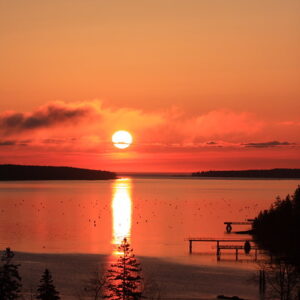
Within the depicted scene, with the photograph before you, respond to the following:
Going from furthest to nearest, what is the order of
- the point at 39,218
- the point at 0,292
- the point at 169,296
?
the point at 39,218 → the point at 169,296 → the point at 0,292

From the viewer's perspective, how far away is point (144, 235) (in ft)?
416

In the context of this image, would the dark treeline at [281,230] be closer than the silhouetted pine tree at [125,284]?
No

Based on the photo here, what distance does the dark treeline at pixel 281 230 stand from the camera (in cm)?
9815

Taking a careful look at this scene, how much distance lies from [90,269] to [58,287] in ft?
41.3

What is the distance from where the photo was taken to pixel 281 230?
11238cm

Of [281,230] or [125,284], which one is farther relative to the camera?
[281,230]

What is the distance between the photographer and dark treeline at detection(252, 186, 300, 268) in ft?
322

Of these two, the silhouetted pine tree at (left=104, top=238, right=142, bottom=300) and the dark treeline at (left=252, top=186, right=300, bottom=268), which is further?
the dark treeline at (left=252, top=186, right=300, bottom=268)

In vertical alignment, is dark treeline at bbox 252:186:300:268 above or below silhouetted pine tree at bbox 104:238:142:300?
above

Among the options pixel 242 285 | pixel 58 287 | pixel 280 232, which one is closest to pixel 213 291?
pixel 242 285

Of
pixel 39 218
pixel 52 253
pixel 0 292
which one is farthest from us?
pixel 39 218

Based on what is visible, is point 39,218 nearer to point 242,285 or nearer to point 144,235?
point 144,235

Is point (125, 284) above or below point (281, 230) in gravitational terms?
below

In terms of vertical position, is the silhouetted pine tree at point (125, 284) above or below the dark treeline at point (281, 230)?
below
